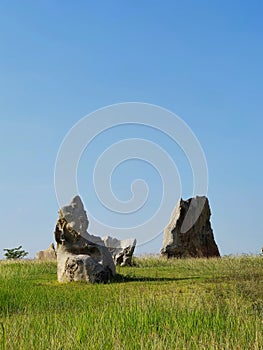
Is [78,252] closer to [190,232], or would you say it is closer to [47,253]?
[190,232]

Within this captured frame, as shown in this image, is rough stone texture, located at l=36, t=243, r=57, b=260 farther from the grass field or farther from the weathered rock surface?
the grass field

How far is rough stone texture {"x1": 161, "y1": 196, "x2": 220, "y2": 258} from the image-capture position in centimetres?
2095

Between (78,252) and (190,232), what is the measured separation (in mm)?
9276

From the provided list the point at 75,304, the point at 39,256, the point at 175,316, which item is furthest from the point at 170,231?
the point at 175,316

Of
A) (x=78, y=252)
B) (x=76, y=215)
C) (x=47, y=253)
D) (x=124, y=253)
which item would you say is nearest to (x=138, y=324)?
(x=78, y=252)

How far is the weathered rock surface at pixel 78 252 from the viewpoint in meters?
11.8

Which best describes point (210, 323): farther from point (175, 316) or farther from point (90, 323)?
point (90, 323)

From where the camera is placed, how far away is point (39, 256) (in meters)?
22.7

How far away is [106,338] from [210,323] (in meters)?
1.18

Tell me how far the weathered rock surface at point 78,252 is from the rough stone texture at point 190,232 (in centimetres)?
792

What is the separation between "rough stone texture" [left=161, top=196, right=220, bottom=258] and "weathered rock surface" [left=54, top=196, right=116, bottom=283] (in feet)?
26.0

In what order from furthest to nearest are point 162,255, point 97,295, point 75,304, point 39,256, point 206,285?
point 39,256, point 162,255, point 206,285, point 97,295, point 75,304

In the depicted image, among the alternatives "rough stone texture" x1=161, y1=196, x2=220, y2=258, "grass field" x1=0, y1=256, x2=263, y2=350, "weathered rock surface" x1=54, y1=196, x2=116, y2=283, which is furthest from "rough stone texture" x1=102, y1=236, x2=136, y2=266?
"grass field" x1=0, y1=256, x2=263, y2=350

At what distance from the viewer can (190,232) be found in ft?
70.2
